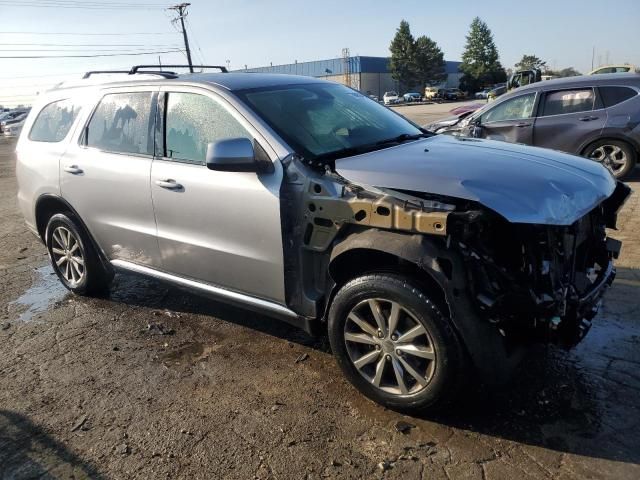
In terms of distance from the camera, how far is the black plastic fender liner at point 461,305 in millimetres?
2623

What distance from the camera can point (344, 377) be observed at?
3387 mm

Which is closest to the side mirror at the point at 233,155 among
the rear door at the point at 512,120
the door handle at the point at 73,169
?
the door handle at the point at 73,169

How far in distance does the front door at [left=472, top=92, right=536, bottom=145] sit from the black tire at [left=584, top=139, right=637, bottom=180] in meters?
0.93

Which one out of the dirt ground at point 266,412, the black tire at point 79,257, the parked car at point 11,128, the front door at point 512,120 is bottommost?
the parked car at point 11,128

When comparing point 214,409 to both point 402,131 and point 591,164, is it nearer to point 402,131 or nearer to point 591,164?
point 402,131

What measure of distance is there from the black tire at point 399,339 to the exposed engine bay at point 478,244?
0.57ft

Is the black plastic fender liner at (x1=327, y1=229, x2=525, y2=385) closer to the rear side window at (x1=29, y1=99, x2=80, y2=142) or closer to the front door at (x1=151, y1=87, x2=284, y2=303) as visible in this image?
the front door at (x1=151, y1=87, x2=284, y2=303)

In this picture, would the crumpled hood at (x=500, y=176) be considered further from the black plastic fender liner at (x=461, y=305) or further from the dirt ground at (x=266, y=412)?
the dirt ground at (x=266, y=412)

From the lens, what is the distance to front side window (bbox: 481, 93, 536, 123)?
8.77m

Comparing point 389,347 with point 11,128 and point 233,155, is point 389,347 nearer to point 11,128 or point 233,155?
point 233,155

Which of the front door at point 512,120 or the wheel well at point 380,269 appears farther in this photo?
Result: the front door at point 512,120

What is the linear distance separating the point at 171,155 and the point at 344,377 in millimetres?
1946

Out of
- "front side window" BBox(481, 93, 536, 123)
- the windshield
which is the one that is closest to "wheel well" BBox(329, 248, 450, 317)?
the windshield

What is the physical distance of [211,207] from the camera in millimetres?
3520
